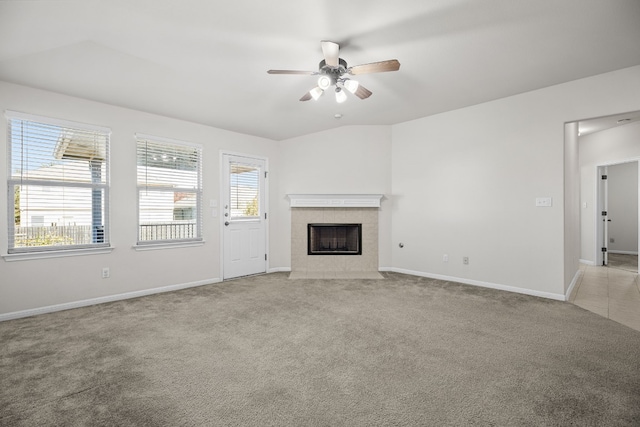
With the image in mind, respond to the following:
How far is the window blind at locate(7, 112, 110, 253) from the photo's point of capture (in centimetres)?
330

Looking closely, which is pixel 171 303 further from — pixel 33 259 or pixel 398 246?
pixel 398 246

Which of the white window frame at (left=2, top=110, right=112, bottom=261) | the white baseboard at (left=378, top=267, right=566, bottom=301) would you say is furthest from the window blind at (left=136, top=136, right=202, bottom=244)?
the white baseboard at (left=378, top=267, right=566, bottom=301)

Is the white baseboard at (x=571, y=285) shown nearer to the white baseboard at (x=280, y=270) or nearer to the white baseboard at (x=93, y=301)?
the white baseboard at (x=280, y=270)

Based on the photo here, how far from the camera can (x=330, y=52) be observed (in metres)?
2.49

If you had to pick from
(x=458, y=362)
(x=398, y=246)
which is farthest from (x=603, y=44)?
(x=398, y=246)

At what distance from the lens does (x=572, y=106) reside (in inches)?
143

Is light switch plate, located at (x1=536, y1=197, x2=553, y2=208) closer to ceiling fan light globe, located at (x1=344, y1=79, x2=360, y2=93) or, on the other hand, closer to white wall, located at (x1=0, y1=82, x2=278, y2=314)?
ceiling fan light globe, located at (x1=344, y1=79, x2=360, y2=93)

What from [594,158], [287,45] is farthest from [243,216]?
[594,158]

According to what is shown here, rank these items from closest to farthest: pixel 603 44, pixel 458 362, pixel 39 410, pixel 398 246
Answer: pixel 39 410 < pixel 458 362 < pixel 603 44 < pixel 398 246

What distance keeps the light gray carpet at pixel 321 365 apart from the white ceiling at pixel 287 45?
2.56 m

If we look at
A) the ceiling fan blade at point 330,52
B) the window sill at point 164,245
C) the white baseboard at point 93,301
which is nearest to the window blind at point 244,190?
the window sill at point 164,245

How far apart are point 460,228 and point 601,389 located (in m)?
2.95

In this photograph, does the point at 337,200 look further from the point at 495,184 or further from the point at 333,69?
the point at 333,69

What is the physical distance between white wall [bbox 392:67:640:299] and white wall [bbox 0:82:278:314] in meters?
3.19
